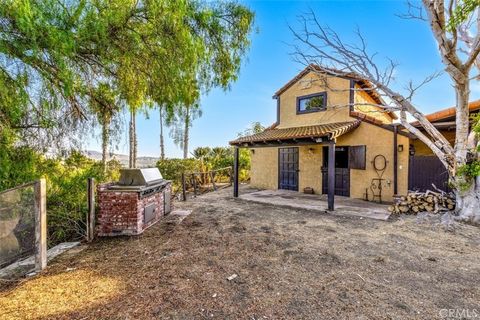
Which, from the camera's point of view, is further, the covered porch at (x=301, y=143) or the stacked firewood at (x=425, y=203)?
the covered porch at (x=301, y=143)

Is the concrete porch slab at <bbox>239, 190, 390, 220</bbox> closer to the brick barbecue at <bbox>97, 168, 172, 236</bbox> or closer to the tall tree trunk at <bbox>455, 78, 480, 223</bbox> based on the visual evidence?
the tall tree trunk at <bbox>455, 78, 480, 223</bbox>

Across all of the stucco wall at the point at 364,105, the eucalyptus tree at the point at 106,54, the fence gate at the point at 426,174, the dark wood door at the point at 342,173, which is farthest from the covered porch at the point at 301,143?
the eucalyptus tree at the point at 106,54

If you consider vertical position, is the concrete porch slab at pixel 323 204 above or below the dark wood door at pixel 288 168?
below

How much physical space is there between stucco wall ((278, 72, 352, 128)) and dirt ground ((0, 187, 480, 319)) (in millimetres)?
5526

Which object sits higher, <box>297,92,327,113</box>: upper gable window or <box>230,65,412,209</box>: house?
<box>297,92,327,113</box>: upper gable window

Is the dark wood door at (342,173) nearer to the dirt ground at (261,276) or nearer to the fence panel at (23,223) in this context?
the dirt ground at (261,276)

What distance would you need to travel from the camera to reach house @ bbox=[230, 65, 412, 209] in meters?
8.13

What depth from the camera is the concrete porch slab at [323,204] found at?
6.90 metres

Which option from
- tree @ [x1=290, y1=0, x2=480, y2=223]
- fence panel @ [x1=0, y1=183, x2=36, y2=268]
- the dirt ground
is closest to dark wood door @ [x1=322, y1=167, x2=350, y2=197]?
tree @ [x1=290, y1=0, x2=480, y2=223]

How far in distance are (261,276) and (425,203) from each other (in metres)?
6.31

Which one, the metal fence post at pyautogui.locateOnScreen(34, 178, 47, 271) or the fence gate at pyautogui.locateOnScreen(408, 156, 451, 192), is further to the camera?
the fence gate at pyautogui.locateOnScreen(408, 156, 451, 192)

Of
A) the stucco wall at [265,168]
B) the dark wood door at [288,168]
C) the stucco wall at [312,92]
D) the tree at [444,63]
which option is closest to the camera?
the tree at [444,63]

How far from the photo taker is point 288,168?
36.7 feet

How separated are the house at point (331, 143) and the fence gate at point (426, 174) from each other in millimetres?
214
